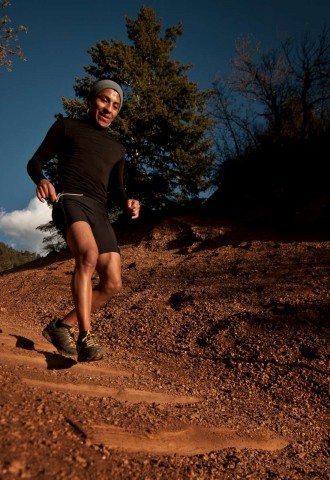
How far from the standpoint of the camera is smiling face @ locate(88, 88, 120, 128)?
3.14 metres

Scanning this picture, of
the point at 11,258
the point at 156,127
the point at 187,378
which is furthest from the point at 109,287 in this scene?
the point at 11,258

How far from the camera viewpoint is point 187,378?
3.21 metres

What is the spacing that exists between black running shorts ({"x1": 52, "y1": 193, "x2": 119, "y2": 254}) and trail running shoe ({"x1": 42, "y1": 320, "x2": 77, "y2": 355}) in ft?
2.27

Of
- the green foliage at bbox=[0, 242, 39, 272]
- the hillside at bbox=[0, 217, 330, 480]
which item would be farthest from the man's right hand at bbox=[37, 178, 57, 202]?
the green foliage at bbox=[0, 242, 39, 272]

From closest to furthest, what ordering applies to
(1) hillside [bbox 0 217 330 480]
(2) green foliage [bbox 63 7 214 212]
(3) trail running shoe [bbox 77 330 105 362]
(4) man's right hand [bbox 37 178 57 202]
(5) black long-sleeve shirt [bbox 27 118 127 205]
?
1. (1) hillside [bbox 0 217 330 480]
2. (3) trail running shoe [bbox 77 330 105 362]
3. (4) man's right hand [bbox 37 178 57 202]
4. (5) black long-sleeve shirt [bbox 27 118 127 205]
5. (2) green foliage [bbox 63 7 214 212]

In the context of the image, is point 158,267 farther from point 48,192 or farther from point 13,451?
point 13,451

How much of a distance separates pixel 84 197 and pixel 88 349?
47.3 inches

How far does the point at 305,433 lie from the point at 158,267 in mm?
5117

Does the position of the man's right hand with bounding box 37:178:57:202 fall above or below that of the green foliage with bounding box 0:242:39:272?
below

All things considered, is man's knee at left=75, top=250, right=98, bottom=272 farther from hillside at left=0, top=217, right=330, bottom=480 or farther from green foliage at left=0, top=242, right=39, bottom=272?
green foliage at left=0, top=242, right=39, bottom=272

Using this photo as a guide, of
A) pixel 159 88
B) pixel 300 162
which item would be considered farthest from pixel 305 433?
pixel 159 88

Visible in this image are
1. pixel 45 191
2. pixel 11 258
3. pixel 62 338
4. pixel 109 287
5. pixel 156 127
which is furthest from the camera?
pixel 11 258

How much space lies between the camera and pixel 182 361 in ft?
11.8

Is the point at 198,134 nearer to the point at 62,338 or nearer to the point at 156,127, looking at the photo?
the point at 156,127
